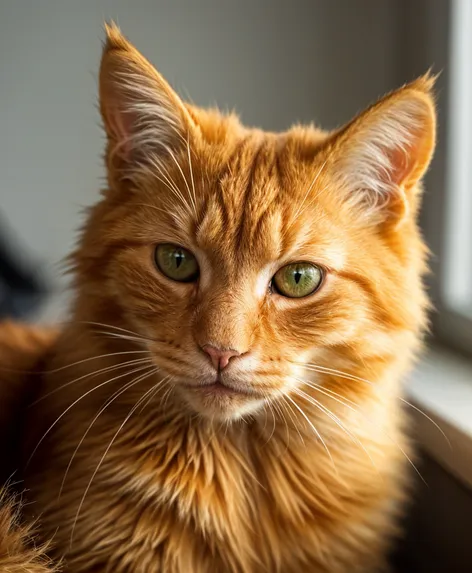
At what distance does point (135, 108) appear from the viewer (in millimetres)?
1106

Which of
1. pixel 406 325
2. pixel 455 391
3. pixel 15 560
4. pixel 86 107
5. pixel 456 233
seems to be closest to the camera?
pixel 15 560

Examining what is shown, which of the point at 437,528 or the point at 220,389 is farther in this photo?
the point at 437,528

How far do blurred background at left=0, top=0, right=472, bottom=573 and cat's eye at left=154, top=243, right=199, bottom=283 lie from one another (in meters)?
0.72

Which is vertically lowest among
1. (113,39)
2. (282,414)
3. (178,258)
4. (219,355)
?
(282,414)

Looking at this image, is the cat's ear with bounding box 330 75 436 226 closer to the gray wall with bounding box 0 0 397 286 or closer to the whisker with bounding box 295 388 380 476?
the whisker with bounding box 295 388 380 476

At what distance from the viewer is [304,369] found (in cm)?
104

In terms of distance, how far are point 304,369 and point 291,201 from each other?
0.27 m

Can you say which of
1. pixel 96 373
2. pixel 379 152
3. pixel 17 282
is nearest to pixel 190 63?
pixel 17 282

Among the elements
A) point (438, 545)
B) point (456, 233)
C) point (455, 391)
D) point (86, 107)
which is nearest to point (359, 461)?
point (455, 391)

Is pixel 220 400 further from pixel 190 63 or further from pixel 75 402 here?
pixel 190 63

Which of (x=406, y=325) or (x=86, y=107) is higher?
(x=86, y=107)

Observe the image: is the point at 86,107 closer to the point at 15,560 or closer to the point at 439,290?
the point at 439,290

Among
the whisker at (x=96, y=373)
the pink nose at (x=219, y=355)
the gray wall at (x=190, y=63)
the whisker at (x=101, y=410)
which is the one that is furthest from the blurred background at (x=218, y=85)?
the pink nose at (x=219, y=355)

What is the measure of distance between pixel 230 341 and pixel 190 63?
1335mm
